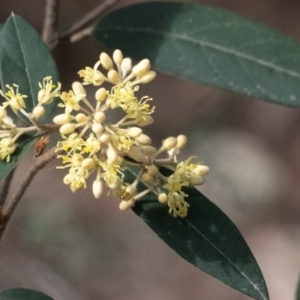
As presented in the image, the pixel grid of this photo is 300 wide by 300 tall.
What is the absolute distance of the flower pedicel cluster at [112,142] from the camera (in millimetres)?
753

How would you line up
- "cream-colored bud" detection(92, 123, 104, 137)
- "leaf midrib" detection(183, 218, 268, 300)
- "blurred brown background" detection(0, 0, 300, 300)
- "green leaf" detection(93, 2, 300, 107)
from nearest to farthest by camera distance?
"cream-colored bud" detection(92, 123, 104, 137)
"leaf midrib" detection(183, 218, 268, 300)
"green leaf" detection(93, 2, 300, 107)
"blurred brown background" detection(0, 0, 300, 300)

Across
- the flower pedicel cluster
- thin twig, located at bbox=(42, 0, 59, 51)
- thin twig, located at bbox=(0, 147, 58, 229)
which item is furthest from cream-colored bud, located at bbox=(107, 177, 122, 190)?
thin twig, located at bbox=(42, 0, 59, 51)

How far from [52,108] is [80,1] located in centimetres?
177

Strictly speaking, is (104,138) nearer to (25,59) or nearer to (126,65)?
(126,65)

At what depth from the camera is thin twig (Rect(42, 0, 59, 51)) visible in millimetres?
1120

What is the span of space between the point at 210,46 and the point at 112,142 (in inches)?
15.9

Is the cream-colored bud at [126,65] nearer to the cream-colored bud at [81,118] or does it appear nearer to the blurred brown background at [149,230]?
the cream-colored bud at [81,118]

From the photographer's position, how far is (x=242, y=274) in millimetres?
847

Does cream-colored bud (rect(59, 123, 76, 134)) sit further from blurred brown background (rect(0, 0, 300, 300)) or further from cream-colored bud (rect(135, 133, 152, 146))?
blurred brown background (rect(0, 0, 300, 300))

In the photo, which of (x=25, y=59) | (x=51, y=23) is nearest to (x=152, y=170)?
(x=25, y=59)

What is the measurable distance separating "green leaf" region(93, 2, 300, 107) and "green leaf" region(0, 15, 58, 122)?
0.23 m

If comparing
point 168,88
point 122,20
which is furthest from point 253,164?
point 122,20

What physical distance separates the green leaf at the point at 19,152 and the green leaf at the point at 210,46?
339mm

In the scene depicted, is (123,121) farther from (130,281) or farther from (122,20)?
(130,281)
